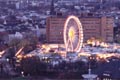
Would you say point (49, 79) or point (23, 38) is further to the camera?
point (23, 38)

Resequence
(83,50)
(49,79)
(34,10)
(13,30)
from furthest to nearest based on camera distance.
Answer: (34,10) → (13,30) → (83,50) → (49,79)

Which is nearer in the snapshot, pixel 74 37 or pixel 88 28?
pixel 74 37

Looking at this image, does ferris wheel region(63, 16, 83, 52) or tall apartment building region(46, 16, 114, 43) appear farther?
tall apartment building region(46, 16, 114, 43)

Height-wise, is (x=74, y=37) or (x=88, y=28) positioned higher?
(x=74, y=37)

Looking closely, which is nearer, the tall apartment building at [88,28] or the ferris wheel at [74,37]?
the ferris wheel at [74,37]

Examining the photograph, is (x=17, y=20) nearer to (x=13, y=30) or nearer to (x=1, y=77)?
(x=13, y=30)

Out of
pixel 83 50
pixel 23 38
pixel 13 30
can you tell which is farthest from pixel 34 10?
pixel 83 50

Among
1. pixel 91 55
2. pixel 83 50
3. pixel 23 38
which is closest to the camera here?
pixel 91 55
